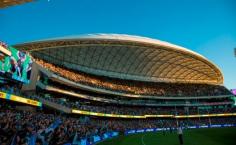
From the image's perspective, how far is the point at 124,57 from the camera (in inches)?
2913

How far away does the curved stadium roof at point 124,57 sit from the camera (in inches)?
2373

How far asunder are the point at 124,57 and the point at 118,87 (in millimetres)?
11961

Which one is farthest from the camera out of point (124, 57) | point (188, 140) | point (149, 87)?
point (149, 87)

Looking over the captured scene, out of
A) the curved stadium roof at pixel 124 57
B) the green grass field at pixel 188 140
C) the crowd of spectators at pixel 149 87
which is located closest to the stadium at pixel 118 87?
the curved stadium roof at pixel 124 57

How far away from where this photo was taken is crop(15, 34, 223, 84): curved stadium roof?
60.3 m

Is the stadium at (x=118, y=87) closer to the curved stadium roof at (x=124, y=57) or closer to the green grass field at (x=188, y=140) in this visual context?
the curved stadium roof at (x=124, y=57)

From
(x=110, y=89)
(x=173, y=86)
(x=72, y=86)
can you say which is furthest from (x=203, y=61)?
(x=72, y=86)

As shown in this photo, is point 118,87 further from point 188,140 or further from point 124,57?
point 188,140

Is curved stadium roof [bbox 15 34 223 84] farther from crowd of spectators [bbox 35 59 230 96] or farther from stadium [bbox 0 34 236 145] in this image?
crowd of spectators [bbox 35 59 230 96]

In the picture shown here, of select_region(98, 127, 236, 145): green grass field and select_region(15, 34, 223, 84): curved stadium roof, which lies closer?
select_region(98, 127, 236, 145): green grass field

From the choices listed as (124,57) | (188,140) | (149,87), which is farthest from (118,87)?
(188,140)

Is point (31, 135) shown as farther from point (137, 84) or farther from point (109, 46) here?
point (137, 84)

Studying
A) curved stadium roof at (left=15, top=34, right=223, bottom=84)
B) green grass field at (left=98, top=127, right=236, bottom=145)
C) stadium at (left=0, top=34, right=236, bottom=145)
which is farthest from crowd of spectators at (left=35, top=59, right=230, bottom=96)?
green grass field at (left=98, top=127, right=236, bottom=145)

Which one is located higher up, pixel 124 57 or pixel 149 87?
pixel 124 57
